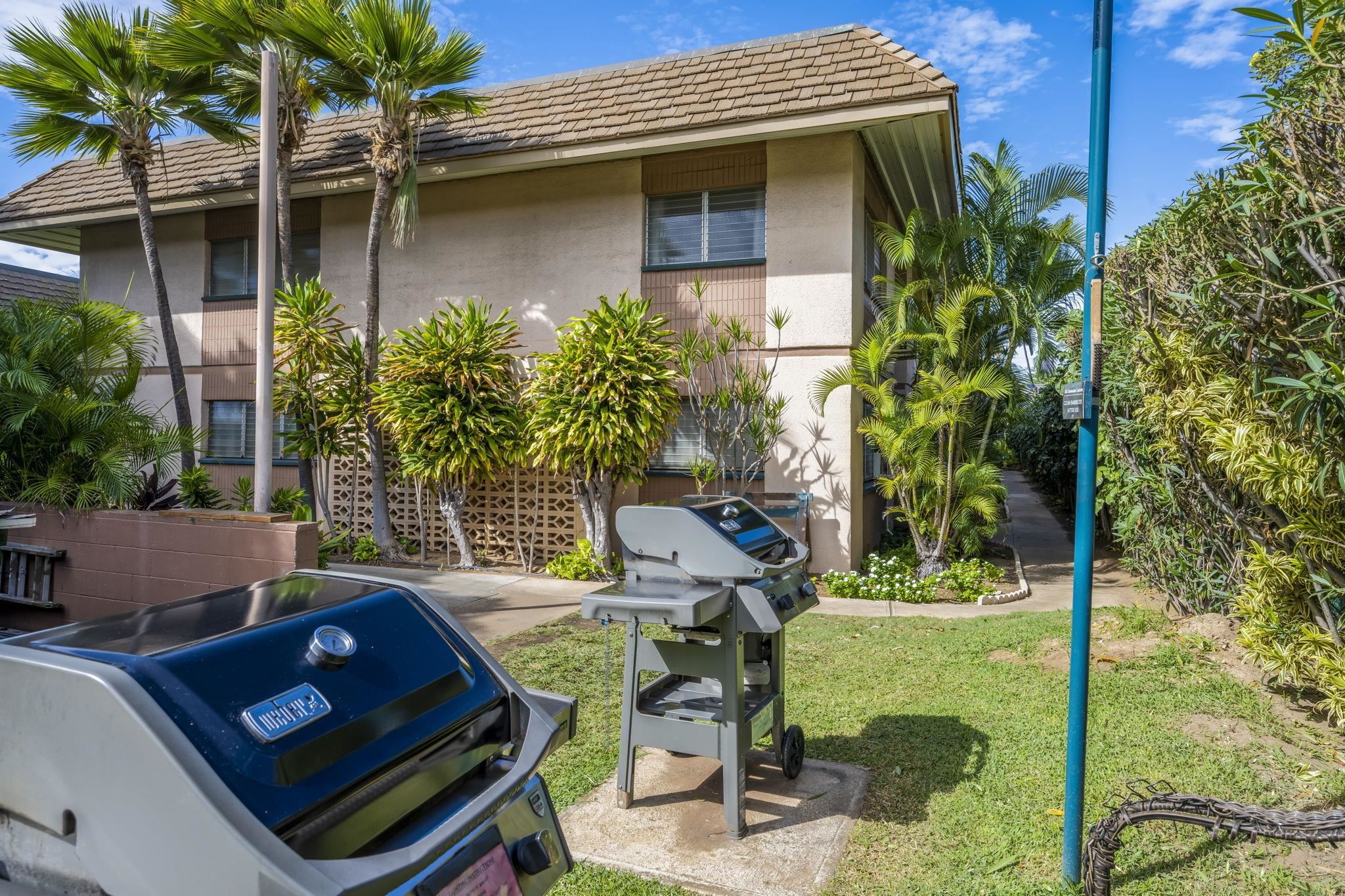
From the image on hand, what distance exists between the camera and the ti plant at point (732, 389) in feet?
34.9

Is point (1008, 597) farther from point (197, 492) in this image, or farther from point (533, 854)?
point (197, 492)

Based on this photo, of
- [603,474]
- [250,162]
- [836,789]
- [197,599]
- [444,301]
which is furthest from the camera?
[250,162]

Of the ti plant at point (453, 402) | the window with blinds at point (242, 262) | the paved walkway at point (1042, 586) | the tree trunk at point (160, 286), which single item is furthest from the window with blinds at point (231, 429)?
Result: the paved walkway at point (1042, 586)

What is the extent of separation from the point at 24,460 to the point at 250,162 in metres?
8.69

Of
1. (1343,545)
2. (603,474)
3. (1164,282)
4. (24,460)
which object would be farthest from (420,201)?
(1343,545)

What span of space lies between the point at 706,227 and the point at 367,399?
547 cm

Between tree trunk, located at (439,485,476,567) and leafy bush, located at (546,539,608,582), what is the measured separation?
137 centimetres

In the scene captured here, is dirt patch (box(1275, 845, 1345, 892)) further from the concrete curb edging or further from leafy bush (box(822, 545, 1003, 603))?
leafy bush (box(822, 545, 1003, 603))

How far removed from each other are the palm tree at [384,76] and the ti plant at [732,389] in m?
4.16

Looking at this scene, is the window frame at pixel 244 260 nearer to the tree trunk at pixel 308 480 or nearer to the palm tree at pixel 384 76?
the palm tree at pixel 384 76

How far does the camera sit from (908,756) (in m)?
5.12

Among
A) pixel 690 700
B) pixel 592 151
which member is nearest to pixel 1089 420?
pixel 690 700

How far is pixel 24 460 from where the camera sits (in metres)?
7.64

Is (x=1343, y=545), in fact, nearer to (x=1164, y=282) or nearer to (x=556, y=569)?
(x=1164, y=282)
